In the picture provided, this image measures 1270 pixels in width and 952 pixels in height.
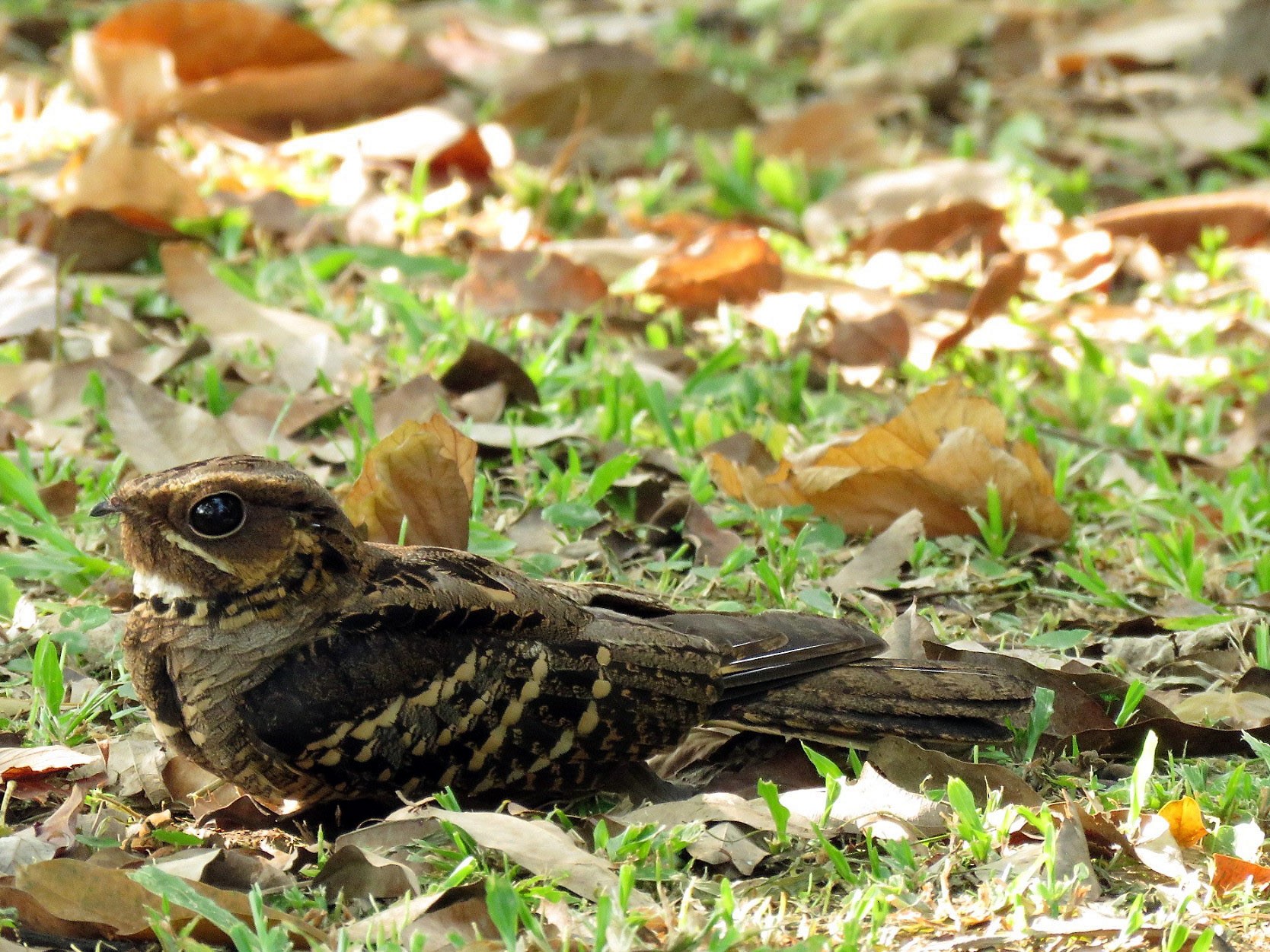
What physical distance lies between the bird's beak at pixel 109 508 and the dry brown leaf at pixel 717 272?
7.99ft

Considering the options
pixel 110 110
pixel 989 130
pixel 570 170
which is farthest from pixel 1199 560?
pixel 110 110

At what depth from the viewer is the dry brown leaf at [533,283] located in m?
4.89

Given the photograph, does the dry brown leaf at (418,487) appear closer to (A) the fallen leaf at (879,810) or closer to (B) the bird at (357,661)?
(B) the bird at (357,661)

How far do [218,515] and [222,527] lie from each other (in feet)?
0.08

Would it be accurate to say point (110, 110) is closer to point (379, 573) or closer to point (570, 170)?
point (570, 170)

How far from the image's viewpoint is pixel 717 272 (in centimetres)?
494

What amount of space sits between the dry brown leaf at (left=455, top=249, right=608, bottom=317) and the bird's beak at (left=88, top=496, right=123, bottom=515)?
2.17 metres

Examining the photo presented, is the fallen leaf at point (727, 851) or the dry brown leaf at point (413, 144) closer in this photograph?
the fallen leaf at point (727, 851)

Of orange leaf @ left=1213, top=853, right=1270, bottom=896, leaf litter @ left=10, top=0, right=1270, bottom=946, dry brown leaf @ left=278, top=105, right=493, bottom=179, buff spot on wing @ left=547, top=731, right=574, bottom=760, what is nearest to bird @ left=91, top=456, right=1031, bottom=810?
buff spot on wing @ left=547, top=731, right=574, bottom=760

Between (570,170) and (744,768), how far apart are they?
3.50m

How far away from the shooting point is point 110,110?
5.90 metres

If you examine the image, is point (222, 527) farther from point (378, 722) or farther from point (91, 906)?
point (91, 906)

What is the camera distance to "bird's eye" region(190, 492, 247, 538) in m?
2.73

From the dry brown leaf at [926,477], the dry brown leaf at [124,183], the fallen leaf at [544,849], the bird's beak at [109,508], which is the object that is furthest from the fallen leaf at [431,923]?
the dry brown leaf at [124,183]
